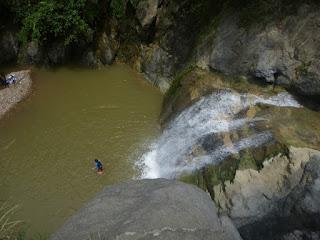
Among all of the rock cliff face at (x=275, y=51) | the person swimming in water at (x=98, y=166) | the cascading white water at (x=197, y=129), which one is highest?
the rock cliff face at (x=275, y=51)

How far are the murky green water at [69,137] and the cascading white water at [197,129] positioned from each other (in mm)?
614

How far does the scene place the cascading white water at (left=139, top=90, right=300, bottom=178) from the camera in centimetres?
1182

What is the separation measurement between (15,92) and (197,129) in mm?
7732

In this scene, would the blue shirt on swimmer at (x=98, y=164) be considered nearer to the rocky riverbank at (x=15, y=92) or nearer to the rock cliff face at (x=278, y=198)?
the rock cliff face at (x=278, y=198)

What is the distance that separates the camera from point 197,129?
1280cm

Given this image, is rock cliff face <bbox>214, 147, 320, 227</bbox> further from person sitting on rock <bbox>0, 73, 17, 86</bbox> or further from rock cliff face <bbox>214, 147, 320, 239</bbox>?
person sitting on rock <bbox>0, 73, 17, 86</bbox>

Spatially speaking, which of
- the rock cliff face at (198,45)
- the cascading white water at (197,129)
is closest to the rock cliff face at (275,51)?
the rock cliff face at (198,45)

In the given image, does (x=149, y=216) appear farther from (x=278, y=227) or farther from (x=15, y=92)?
(x=15, y=92)

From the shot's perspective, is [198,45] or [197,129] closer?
[197,129]

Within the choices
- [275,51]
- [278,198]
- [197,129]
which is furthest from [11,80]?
[278,198]

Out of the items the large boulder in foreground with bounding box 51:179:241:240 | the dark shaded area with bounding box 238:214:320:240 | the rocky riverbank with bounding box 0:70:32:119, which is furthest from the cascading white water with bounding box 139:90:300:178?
the rocky riverbank with bounding box 0:70:32:119

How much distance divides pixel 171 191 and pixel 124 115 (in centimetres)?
767

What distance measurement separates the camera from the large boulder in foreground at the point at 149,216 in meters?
6.50

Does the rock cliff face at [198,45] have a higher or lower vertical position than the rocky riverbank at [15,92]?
higher
